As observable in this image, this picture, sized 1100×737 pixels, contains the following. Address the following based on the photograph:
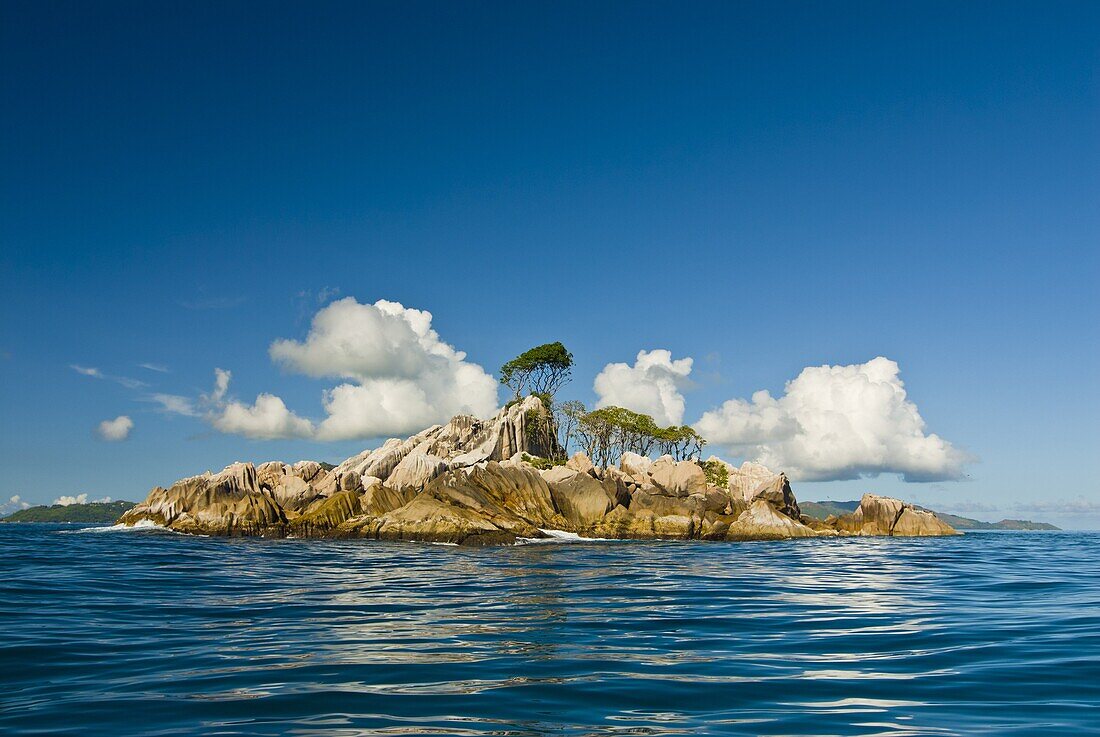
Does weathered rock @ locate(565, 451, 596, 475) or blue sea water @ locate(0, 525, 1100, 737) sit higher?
weathered rock @ locate(565, 451, 596, 475)

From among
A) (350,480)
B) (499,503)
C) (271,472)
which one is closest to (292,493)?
(350,480)

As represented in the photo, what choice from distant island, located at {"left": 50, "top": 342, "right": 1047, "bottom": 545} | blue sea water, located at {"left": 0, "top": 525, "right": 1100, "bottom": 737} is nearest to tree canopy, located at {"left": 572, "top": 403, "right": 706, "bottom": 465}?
distant island, located at {"left": 50, "top": 342, "right": 1047, "bottom": 545}

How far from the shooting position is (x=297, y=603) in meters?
18.5

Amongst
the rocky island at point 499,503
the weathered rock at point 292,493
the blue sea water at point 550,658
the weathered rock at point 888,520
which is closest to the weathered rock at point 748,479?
the rocky island at point 499,503

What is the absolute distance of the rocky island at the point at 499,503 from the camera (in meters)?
62.2

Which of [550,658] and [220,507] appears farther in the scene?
[220,507]

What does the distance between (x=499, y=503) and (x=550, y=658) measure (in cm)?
5513

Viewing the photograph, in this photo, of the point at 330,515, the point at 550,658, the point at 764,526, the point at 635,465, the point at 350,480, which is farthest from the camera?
the point at 635,465

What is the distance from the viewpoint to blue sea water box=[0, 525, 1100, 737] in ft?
26.5

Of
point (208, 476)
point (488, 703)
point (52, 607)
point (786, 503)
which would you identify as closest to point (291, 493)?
point (208, 476)

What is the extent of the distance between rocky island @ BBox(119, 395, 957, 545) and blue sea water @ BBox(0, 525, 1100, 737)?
3652 centimetres

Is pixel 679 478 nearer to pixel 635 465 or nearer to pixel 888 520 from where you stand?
pixel 635 465

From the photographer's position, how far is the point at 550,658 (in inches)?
445

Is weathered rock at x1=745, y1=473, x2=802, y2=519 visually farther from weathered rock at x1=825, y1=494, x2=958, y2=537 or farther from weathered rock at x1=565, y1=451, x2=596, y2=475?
weathered rock at x1=565, y1=451, x2=596, y2=475
